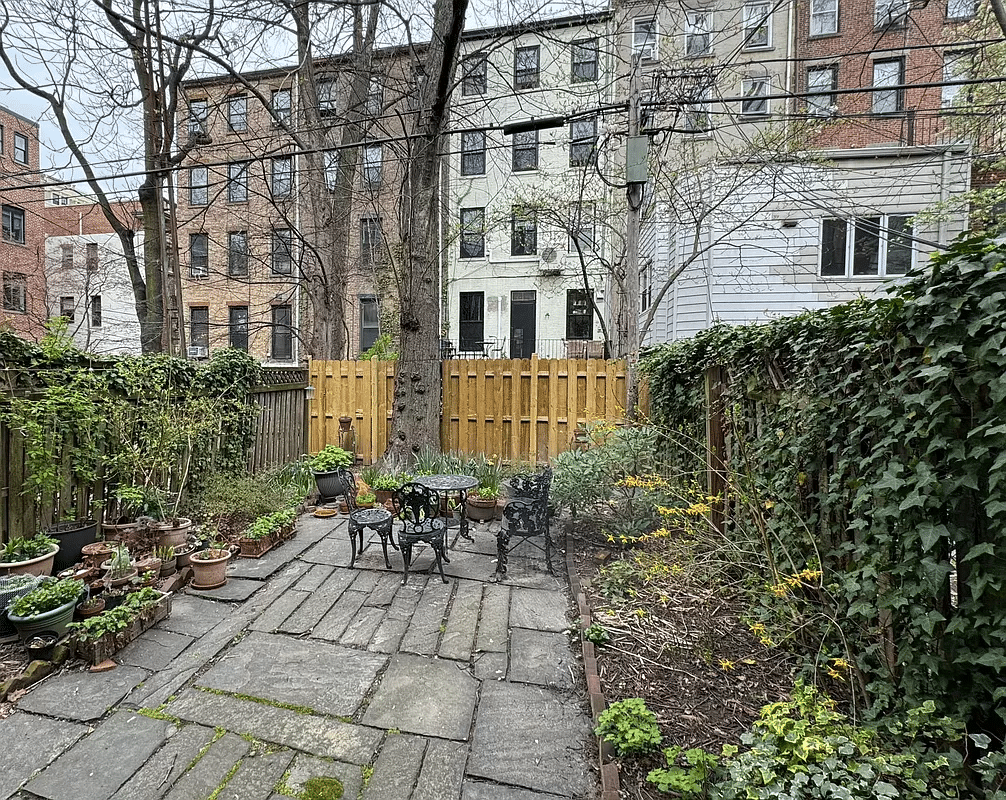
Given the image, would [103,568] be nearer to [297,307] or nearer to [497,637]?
[497,637]

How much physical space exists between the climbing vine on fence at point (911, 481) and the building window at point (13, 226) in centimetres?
2478

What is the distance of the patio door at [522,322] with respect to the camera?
49.3 ft

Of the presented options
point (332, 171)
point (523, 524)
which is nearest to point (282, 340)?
point (332, 171)

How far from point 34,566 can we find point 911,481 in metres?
4.97

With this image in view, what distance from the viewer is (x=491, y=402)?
741cm

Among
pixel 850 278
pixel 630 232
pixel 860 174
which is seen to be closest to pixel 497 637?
pixel 630 232

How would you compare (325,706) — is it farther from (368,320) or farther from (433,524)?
(368,320)

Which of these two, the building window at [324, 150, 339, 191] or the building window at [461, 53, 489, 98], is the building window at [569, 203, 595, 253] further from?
the building window at [324, 150, 339, 191]

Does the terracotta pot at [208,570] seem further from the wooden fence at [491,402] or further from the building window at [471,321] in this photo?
the building window at [471,321]

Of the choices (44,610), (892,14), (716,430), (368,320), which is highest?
(892,14)

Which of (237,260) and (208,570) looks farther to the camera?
(237,260)

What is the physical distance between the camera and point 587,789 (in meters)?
1.83

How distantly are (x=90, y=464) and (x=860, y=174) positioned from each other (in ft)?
40.1

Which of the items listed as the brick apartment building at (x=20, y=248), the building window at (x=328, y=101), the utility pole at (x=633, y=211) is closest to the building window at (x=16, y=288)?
the brick apartment building at (x=20, y=248)
